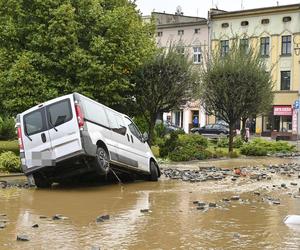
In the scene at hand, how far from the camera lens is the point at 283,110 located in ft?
195

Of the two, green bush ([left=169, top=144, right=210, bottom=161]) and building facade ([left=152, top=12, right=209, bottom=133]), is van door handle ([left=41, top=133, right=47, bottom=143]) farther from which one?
building facade ([left=152, top=12, right=209, bottom=133])

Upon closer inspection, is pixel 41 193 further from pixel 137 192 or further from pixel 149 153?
pixel 149 153

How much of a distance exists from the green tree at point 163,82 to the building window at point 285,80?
35360mm

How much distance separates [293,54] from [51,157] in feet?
162

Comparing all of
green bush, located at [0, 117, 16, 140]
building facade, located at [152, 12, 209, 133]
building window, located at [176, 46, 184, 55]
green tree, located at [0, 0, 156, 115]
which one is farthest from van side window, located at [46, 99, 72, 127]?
building facade, located at [152, 12, 209, 133]

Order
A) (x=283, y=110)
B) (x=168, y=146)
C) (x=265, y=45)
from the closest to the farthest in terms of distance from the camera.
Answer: (x=168, y=146) < (x=283, y=110) < (x=265, y=45)

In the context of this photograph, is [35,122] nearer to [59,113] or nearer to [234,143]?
[59,113]

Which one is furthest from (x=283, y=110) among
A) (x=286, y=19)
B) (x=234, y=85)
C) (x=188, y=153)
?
(x=188, y=153)

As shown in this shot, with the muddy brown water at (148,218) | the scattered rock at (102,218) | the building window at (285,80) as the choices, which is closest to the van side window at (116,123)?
the muddy brown water at (148,218)

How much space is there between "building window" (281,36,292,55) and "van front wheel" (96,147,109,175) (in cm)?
4865

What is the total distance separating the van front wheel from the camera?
13.7 metres

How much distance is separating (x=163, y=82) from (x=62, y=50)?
477 cm

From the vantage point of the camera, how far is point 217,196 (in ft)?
44.2

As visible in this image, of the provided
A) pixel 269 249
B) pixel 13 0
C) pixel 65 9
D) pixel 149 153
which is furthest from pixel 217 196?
pixel 13 0
